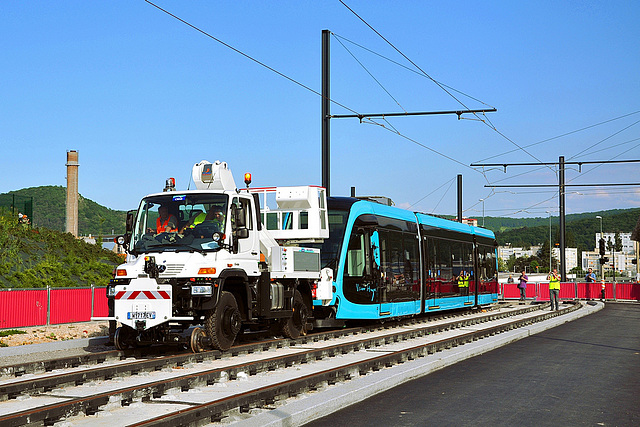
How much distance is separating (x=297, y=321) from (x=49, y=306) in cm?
792

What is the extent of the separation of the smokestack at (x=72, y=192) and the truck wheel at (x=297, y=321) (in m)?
31.3

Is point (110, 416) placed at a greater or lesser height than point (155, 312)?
lesser

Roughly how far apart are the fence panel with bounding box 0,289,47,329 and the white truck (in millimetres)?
6621

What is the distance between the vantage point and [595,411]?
9.11m

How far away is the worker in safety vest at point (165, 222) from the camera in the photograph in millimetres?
14961

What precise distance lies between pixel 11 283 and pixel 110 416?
2030cm

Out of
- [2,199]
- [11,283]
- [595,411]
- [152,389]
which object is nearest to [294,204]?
[152,389]

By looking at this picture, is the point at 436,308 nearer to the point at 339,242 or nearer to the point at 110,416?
the point at 339,242

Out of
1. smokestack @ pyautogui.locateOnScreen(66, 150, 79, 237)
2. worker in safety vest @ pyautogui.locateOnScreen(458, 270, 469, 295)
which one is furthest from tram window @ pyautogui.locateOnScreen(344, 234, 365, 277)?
smokestack @ pyautogui.locateOnScreen(66, 150, 79, 237)

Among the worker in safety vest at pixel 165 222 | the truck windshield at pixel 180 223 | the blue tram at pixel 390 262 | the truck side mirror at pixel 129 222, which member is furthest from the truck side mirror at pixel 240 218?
the blue tram at pixel 390 262

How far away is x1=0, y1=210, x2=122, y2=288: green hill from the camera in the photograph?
1101 inches

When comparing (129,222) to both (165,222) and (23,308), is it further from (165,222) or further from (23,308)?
(23,308)

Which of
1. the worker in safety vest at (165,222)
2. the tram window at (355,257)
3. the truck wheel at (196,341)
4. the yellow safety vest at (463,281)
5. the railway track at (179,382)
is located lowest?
the railway track at (179,382)

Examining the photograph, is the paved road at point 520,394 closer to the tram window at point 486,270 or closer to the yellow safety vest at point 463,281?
the yellow safety vest at point 463,281
